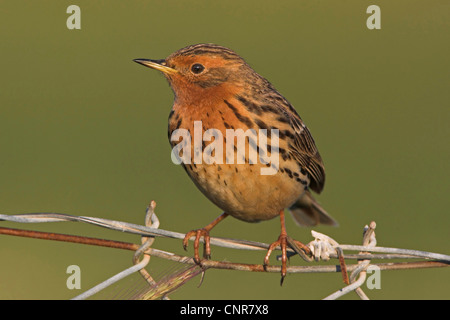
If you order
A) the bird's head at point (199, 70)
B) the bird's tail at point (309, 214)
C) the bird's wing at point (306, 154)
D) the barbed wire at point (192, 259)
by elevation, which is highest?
the bird's head at point (199, 70)

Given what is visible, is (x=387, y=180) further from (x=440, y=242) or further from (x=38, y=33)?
(x=38, y=33)

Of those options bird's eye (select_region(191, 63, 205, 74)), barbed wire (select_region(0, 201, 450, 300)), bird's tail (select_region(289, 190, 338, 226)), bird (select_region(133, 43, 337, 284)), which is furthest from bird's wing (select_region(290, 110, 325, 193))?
barbed wire (select_region(0, 201, 450, 300))

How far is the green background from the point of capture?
802 cm

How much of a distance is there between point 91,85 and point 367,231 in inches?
342

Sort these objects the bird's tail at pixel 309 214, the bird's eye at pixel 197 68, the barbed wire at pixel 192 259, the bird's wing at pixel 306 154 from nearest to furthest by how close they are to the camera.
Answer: the barbed wire at pixel 192 259 < the bird's wing at pixel 306 154 < the bird's eye at pixel 197 68 < the bird's tail at pixel 309 214

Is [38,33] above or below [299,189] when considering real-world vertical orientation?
above

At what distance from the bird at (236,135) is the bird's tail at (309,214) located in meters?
0.69

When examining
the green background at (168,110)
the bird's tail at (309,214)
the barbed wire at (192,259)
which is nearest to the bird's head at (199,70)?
the green background at (168,110)

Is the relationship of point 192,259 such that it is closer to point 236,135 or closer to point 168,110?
point 236,135

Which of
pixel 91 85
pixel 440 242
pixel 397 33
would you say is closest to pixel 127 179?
pixel 91 85

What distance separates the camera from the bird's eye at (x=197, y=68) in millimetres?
5656

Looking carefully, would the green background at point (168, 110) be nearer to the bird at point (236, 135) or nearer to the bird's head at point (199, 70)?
the bird's head at point (199, 70)

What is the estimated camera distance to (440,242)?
8.64 meters

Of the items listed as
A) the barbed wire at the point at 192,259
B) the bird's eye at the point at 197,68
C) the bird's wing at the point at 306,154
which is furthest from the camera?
the bird's eye at the point at 197,68
